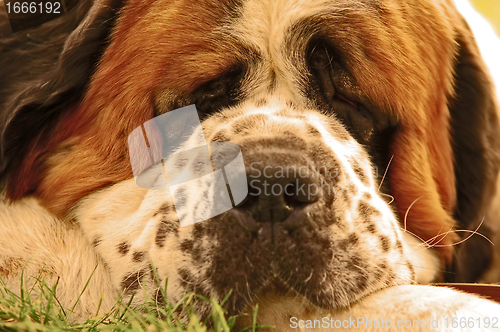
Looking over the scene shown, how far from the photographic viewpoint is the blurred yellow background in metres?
1.71

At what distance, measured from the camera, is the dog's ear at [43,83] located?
1.26 meters

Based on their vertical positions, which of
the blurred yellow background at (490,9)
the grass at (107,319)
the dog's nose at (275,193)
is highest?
the blurred yellow background at (490,9)

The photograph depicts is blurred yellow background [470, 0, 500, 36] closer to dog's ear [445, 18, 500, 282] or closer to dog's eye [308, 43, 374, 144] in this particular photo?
dog's ear [445, 18, 500, 282]

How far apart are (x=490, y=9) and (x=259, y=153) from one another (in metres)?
1.26

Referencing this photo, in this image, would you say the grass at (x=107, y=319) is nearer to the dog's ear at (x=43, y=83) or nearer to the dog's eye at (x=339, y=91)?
the dog's ear at (x=43, y=83)

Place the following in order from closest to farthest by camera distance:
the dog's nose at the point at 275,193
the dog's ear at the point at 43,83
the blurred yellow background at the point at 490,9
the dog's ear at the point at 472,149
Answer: the dog's nose at the point at 275,193, the dog's ear at the point at 43,83, the dog's ear at the point at 472,149, the blurred yellow background at the point at 490,9

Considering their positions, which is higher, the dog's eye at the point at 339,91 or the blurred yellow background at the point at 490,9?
the blurred yellow background at the point at 490,9

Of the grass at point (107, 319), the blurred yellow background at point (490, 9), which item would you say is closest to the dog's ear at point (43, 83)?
the grass at point (107, 319)

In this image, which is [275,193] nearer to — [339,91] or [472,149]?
[339,91]

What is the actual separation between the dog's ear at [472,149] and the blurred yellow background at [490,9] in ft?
1.00

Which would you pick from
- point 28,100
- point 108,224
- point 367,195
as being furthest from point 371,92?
point 28,100

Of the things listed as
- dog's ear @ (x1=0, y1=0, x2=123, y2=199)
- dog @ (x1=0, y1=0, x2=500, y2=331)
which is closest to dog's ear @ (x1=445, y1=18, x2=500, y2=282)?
dog @ (x1=0, y1=0, x2=500, y2=331)

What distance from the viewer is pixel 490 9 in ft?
5.69

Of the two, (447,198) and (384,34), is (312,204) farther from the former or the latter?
(447,198)
